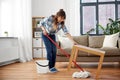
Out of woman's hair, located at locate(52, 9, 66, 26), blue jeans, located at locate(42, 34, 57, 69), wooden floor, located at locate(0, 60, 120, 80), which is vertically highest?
woman's hair, located at locate(52, 9, 66, 26)

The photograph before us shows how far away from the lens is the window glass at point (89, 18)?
6.86m

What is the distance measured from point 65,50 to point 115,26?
2275 millimetres

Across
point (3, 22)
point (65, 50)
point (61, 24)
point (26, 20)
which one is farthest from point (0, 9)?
point (61, 24)

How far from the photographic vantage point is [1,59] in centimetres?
468

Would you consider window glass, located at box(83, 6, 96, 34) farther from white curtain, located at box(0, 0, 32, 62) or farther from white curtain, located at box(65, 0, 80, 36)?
white curtain, located at box(0, 0, 32, 62)

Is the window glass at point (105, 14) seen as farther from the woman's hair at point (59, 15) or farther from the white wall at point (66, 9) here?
the woman's hair at point (59, 15)

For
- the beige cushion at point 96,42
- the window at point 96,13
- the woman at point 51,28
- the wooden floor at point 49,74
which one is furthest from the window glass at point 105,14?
the woman at point 51,28

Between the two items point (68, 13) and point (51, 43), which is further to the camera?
point (68, 13)

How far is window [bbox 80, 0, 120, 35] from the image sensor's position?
6.73 metres

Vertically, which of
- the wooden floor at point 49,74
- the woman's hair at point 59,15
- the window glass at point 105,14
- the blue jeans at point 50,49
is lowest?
the wooden floor at point 49,74

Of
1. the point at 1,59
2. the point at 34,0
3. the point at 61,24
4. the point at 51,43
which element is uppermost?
the point at 34,0

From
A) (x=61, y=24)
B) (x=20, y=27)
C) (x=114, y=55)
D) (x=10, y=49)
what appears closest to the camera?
(x=61, y=24)

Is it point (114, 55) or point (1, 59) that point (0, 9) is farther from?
point (114, 55)

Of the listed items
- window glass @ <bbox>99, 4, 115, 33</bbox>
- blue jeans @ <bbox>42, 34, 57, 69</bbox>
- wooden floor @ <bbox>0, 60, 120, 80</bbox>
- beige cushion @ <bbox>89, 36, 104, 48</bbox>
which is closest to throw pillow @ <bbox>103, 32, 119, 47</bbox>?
beige cushion @ <bbox>89, 36, 104, 48</bbox>
